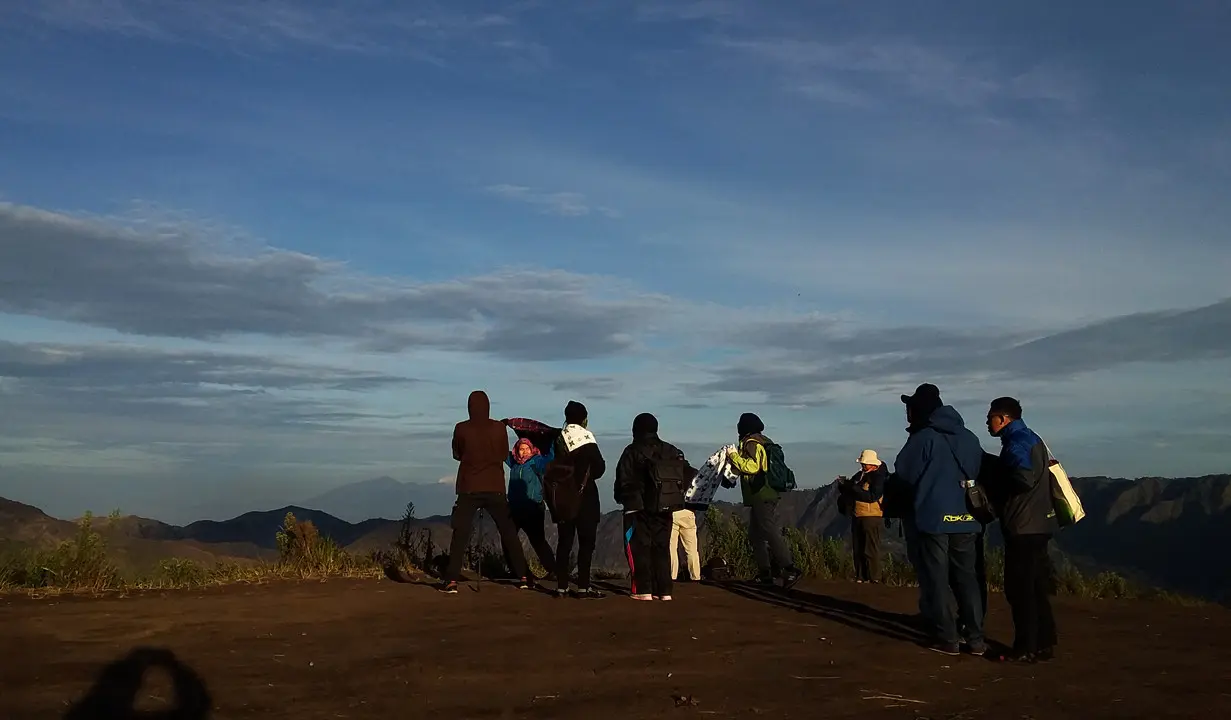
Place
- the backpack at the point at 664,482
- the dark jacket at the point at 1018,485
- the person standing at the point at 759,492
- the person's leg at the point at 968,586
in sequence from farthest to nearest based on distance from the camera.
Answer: the person standing at the point at 759,492 < the backpack at the point at 664,482 < the person's leg at the point at 968,586 < the dark jacket at the point at 1018,485

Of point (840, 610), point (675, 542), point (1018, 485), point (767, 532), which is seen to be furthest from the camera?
point (675, 542)

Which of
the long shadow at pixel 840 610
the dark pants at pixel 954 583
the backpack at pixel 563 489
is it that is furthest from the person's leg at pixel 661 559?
the dark pants at pixel 954 583

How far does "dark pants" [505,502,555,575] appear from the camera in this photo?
48.3ft

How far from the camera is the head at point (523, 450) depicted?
49.1 feet

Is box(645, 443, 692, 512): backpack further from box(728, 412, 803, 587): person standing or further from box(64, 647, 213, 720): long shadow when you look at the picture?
box(64, 647, 213, 720): long shadow

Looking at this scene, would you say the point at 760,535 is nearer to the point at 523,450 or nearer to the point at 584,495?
the point at 584,495

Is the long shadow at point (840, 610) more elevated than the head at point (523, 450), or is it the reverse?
the head at point (523, 450)

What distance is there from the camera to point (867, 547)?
15.7 metres

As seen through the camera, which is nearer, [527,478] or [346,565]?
[527,478]

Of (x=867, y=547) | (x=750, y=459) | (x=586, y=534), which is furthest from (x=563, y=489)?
(x=867, y=547)

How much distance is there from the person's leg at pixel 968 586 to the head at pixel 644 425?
4.44 m

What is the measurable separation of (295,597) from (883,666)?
24.3ft

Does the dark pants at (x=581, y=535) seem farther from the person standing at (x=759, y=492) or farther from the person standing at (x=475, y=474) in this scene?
the person standing at (x=759, y=492)

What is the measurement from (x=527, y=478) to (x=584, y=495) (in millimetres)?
1813
